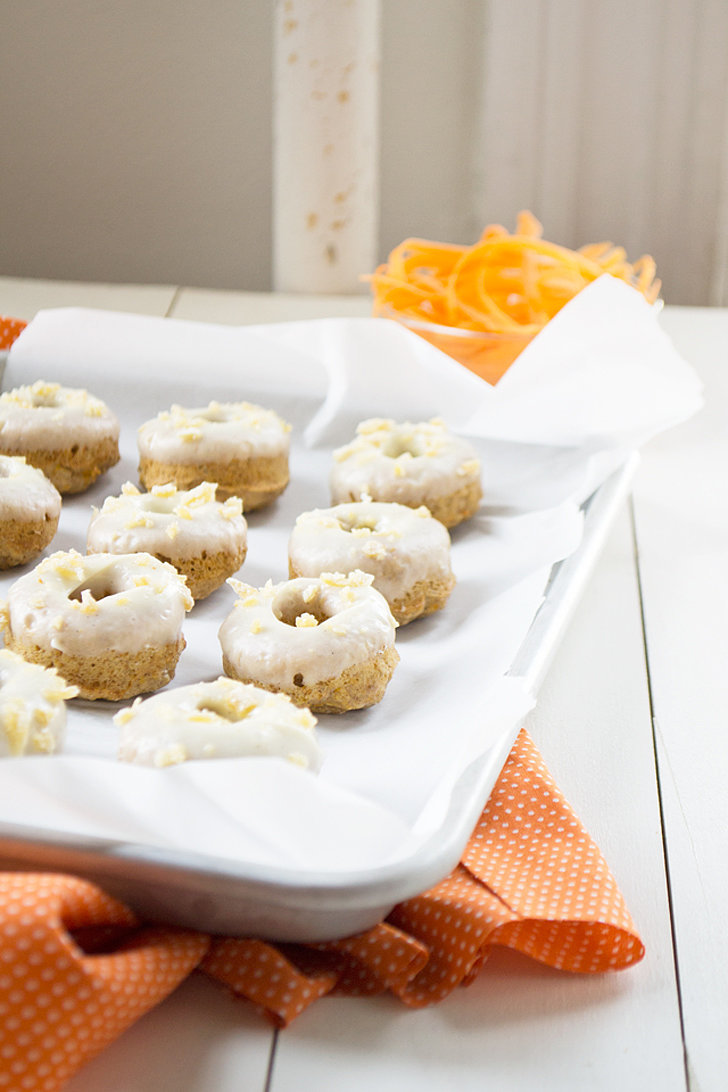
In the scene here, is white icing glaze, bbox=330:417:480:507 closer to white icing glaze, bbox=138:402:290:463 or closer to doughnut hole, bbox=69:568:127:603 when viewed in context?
white icing glaze, bbox=138:402:290:463

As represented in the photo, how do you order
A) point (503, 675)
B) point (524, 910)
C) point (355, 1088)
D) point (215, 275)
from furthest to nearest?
1. point (215, 275)
2. point (503, 675)
3. point (524, 910)
4. point (355, 1088)

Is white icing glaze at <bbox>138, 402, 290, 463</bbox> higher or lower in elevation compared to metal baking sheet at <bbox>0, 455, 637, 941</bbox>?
lower

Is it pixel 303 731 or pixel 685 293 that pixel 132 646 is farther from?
pixel 685 293

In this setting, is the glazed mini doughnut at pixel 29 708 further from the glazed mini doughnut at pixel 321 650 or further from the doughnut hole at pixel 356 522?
the doughnut hole at pixel 356 522

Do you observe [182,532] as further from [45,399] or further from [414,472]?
[45,399]

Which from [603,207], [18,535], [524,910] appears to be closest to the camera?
[524,910]

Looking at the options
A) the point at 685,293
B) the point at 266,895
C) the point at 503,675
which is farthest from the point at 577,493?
the point at 685,293

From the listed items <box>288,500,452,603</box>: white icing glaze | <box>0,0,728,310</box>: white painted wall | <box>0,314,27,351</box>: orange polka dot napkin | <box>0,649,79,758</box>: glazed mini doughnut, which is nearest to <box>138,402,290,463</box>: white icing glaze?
<box>288,500,452,603</box>: white icing glaze
